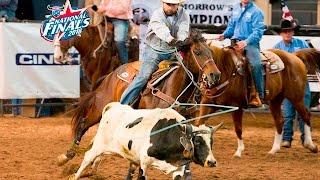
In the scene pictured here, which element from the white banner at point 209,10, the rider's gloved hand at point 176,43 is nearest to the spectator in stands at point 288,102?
the white banner at point 209,10

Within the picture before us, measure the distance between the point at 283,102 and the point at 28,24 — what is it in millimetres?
4730

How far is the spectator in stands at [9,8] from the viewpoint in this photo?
59.8 ft

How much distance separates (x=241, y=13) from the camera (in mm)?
13273

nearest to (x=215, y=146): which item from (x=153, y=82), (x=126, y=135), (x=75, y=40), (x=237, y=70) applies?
(x=237, y=70)

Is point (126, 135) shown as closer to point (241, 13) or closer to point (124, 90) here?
point (124, 90)

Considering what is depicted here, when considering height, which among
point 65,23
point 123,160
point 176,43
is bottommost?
point 123,160

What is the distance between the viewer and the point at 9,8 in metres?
18.5

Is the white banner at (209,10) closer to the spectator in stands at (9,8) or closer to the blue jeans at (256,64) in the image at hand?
the spectator in stands at (9,8)

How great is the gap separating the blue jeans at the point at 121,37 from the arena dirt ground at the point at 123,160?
1.36 metres

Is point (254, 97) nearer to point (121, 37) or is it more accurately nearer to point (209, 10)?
point (121, 37)

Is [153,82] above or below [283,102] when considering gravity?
above

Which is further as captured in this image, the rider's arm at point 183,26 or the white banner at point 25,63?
the white banner at point 25,63

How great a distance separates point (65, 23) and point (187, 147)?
724 centimetres

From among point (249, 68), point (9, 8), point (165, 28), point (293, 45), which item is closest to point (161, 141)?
point (165, 28)
